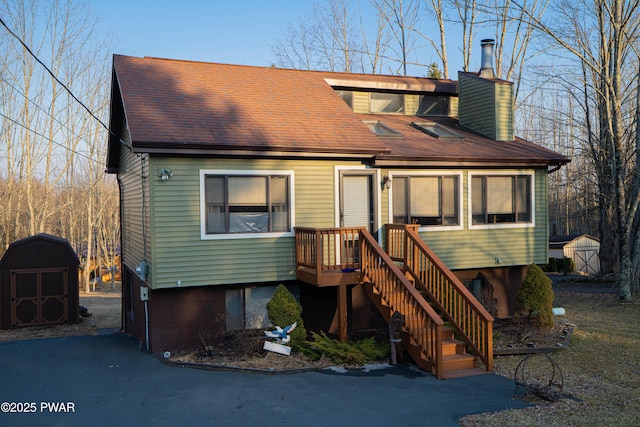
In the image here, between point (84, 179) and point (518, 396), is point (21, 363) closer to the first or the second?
point (518, 396)

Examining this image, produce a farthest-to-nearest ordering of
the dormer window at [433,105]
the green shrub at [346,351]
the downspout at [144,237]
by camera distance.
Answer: the dormer window at [433,105] < the downspout at [144,237] < the green shrub at [346,351]

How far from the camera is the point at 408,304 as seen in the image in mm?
10188

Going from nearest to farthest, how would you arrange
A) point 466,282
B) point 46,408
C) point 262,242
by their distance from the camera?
point 46,408
point 262,242
point 466,282

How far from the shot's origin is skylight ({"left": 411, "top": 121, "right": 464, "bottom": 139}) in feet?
49.2

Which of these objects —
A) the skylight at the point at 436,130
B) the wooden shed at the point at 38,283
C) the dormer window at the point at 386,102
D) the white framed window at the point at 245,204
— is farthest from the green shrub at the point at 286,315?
the wooden shed at the point at 38,283

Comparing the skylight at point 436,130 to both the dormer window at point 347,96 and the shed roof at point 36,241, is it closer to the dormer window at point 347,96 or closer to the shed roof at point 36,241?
the dormer window at point 347,96

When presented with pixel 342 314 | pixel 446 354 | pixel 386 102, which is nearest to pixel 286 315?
pixel 342 314

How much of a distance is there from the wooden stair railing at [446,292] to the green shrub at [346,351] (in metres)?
1.47

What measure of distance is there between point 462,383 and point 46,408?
6.40 meters

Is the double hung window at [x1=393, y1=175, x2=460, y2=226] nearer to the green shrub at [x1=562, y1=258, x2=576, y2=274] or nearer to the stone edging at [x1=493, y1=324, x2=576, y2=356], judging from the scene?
the stone edging at [x1=493, y1=324, x2=576, y2=356]

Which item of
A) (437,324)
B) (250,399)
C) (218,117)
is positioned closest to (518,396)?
(437,324)

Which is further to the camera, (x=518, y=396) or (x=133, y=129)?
(x=133, y=129)

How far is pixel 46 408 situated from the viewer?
7.93 metres

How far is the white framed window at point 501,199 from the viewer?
46.2 ft
